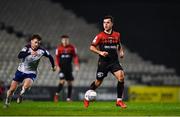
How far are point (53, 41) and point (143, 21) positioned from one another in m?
5.54

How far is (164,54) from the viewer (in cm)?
3198

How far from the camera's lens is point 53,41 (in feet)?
102

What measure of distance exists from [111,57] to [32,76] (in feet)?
7.77

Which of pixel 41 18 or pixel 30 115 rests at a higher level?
pixel 41 18

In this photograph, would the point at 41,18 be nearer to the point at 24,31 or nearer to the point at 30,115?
the point at 24,31

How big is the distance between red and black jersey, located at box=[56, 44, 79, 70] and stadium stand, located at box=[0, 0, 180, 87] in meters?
Result: 5.47

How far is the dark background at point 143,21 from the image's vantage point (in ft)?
106

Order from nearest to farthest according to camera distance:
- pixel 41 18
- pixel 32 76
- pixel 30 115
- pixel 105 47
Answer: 1. pixel 30 115
2. pixel 105 47
3. pixel 32 76
4. pixel 41 18

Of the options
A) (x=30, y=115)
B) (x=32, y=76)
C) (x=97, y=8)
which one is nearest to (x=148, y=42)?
(x=97, y=8)

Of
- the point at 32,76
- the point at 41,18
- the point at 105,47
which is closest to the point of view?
the point at 105,47

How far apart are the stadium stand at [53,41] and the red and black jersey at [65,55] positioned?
547 centimetres

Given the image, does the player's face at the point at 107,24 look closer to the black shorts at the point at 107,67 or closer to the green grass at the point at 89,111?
the black shorts at the point at 107,67

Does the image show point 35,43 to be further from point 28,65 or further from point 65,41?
point 65,41

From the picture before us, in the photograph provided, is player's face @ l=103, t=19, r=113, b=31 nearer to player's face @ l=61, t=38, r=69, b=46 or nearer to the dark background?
player's face @ l=61, t=38, r=69, b=46
